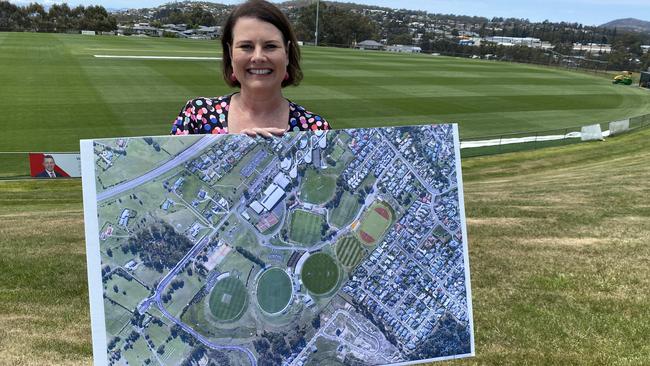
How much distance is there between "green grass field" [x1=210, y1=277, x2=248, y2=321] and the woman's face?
45.5 inches

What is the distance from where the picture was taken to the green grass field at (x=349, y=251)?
114 inches

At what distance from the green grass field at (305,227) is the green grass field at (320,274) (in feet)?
0.31

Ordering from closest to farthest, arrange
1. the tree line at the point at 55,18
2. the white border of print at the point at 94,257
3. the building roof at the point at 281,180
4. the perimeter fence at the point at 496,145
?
1. the white border of print at the point at 94,257
2. the building roof at the point at 281,180
3. the perimeter fence at the point at 496,145
4. the tree line at the point at 55,18

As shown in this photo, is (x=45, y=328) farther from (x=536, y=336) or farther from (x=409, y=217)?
(x=536, y=336)

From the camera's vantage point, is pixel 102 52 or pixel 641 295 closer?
pixel 641 295

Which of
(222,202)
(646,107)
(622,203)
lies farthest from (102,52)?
(222,202)

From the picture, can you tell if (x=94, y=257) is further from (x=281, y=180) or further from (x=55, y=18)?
(x=55, y=18)

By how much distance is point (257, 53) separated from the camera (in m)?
3.07

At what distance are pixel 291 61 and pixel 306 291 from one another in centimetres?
152

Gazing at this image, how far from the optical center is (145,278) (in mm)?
2613

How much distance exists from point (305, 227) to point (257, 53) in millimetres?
1045

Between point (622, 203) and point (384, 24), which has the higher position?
point (384, 24)

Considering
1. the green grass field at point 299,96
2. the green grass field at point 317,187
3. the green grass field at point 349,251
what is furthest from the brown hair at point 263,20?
the green grass field at point 299,96

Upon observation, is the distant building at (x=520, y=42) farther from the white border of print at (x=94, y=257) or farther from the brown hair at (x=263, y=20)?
the white border of print at (x=94, y=257)
